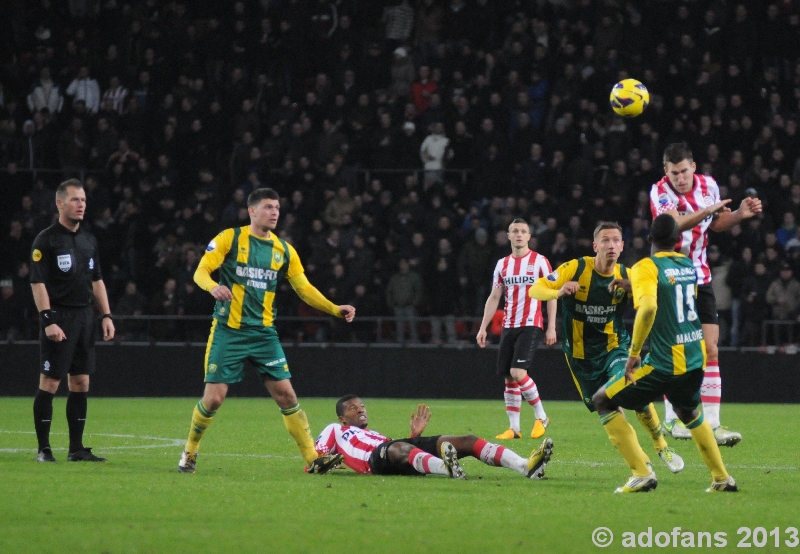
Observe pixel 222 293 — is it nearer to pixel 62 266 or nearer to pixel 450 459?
pixel 450 459

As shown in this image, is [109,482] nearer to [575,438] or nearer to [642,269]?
[642,269]

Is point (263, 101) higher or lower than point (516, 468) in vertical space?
higher

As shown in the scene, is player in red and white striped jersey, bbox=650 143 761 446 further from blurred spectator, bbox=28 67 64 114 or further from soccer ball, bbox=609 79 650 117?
blurred spectator, bbox=28 67 64 114

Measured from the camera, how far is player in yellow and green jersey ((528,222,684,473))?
9000 millimetres

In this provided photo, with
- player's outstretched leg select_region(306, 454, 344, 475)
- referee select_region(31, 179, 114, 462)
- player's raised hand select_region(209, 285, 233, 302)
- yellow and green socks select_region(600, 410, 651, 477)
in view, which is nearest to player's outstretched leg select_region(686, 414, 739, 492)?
yellow and green socks select_region(600, 410, 651, 477)

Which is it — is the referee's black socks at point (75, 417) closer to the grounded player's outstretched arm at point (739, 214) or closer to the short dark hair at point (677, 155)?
the short dark hair at point (677, 155)

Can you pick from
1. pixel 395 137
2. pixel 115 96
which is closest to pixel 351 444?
pixel 395 137

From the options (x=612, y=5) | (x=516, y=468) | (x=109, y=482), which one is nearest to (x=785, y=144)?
(x=612, y=5)

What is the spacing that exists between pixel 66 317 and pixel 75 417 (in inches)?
32.6

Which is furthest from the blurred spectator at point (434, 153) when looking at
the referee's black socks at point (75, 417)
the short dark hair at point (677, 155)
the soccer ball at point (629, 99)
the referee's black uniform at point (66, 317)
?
the referee's black socks at point (75, 417)

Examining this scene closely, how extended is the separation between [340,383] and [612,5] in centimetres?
891

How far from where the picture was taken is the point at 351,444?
9.20 meters

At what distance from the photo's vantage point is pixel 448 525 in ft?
21.4

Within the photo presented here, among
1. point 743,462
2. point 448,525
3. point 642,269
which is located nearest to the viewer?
point 448,525
